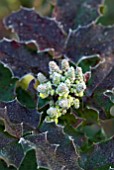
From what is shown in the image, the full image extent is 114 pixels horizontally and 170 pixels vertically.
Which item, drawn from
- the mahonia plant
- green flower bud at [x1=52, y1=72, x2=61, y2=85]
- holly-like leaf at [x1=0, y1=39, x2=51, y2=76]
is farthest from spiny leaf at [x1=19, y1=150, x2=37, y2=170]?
holly-like leaf at [x1=0, y1=39, x2=51, y2=76]

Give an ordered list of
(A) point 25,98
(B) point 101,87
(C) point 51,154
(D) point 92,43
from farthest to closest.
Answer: (D) point 92,43 → (A) point 25,98 → (B) point 101,87 → (C) point 51,154

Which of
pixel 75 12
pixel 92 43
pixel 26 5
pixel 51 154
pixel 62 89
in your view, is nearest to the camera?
pixel 51 154

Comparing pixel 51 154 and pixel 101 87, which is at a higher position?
pixel 101 87

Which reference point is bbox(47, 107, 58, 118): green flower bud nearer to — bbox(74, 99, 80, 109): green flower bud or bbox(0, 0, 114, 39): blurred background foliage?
bbox(74, 99, 80, 109): green flower bud

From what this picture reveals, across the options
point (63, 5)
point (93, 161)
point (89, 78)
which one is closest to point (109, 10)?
point (63, 5)

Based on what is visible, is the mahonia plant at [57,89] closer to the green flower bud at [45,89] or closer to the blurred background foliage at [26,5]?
the green flower bud at [45,89]

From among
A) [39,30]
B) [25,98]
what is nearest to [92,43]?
[39,30]

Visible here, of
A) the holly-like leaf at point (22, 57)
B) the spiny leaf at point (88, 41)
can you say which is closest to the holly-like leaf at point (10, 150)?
the holly-like leaf at point (22, 57)

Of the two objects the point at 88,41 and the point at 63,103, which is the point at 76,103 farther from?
the point at 88,41
